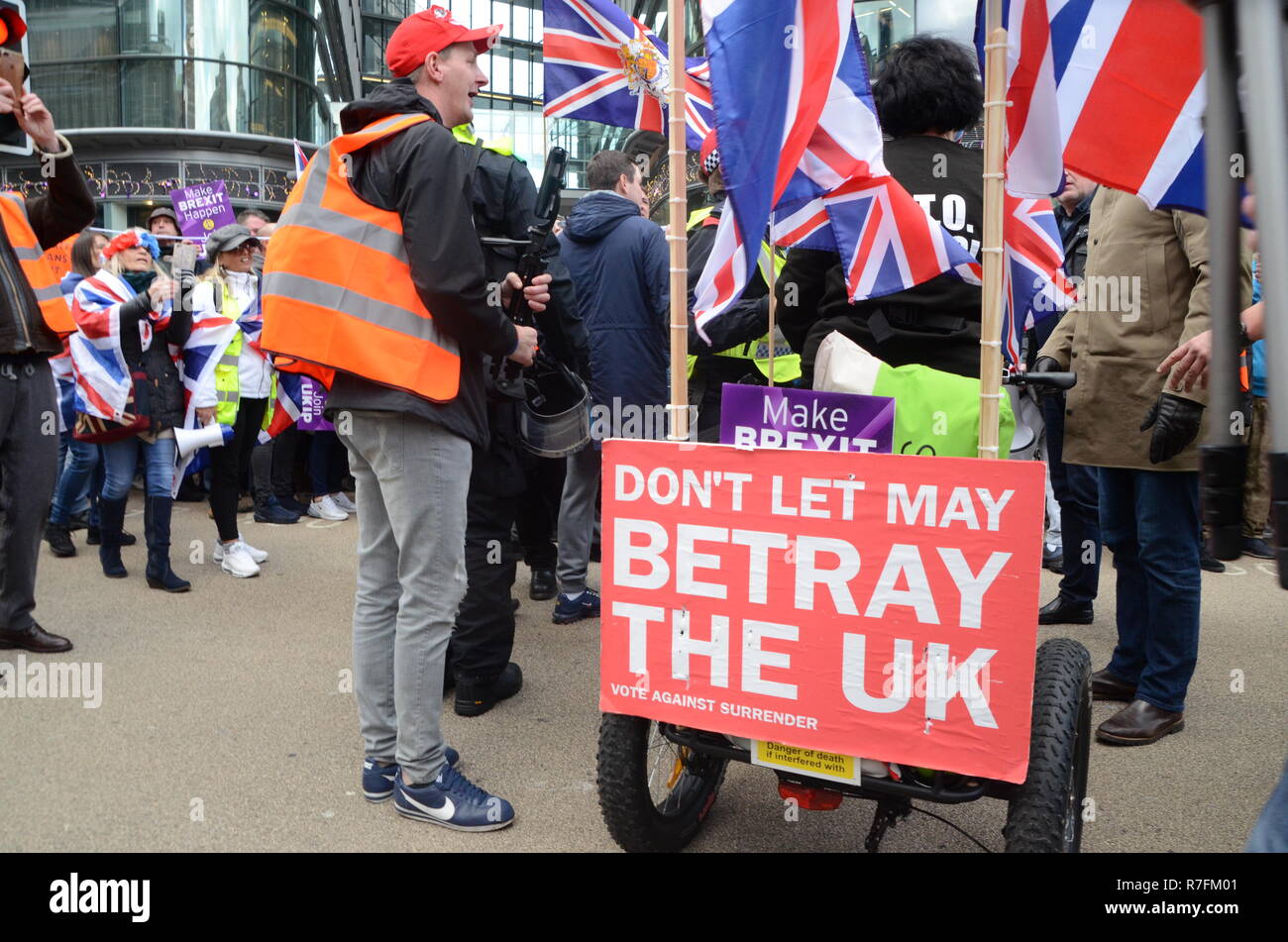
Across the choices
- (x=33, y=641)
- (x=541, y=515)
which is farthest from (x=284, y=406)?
(x=33, y=641)

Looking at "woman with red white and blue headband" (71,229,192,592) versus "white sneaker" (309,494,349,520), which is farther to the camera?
"white sneaker" (309,494,349,520)

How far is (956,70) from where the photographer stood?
116 inches

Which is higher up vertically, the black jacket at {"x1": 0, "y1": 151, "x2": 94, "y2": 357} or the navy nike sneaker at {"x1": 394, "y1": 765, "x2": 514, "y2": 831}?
the black jacket at {"x1": 0, "y1": 151, "x2": 94, "y2": 357}

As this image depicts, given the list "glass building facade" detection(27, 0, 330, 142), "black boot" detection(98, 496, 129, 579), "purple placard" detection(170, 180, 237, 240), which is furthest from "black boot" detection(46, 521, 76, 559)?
"glass building facade" detection(27, 0, 330, 142)

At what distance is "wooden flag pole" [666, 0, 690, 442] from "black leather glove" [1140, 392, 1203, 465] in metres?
1.60

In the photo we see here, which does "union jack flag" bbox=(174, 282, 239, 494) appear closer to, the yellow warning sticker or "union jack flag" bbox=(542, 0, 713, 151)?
"union jack flag" bbox=(542, 0, 713, 151)

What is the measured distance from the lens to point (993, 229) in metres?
2.22

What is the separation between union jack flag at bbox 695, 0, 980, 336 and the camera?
2404 mm

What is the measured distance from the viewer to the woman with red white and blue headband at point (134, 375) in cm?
570

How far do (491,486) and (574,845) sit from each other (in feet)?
4.62

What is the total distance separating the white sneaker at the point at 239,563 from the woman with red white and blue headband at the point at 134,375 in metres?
0.34

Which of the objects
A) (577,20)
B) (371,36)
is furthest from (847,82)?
(371,36)

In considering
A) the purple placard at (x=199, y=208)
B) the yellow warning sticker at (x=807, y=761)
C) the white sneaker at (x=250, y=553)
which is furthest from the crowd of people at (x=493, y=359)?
the purple placard at (x=199, y=208)

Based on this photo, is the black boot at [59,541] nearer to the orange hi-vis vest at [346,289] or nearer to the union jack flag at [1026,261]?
the orange hi-vis vest at [346,289]
